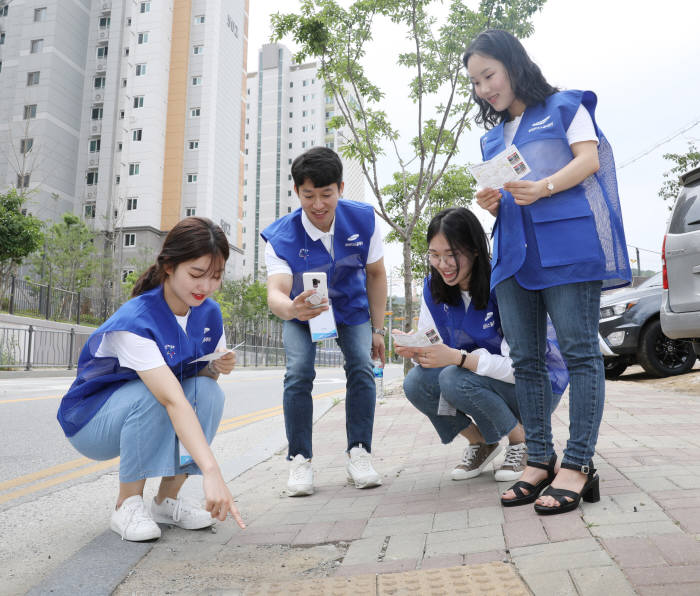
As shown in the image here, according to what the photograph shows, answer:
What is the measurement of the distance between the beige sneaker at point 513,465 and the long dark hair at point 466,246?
2.38 ft

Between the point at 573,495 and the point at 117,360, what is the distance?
1811mm

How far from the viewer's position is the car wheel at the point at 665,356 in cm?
818

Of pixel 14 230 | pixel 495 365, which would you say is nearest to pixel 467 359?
pixel 495 365

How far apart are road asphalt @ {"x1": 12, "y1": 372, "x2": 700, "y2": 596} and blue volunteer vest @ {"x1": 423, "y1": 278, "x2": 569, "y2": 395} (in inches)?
24.9

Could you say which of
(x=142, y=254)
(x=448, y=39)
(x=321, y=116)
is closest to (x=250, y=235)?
(x=321, y=116)

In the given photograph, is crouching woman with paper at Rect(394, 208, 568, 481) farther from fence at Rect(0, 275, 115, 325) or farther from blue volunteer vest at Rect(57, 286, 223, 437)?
fence at Rect(0, 275, 115, 325)

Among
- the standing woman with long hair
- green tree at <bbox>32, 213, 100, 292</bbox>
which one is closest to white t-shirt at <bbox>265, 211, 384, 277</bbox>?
the standing woman with long hair

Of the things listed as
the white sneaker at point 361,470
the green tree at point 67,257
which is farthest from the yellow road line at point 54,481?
the green tree at point 67,257

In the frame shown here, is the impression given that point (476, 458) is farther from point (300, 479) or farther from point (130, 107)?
point (130, 107)

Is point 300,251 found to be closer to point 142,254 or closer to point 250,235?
point 142,254

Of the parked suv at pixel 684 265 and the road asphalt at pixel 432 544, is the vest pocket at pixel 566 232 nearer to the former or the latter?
the road asphalt at pixel 432 544

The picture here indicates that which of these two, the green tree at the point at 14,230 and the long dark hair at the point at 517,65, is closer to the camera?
the long dark hair at the point at 517,65

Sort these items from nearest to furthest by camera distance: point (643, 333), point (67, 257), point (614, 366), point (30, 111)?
point (643, 333) → point (614, 366) → point (67, 257) → point (30, 111)

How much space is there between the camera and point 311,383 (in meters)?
3.36
